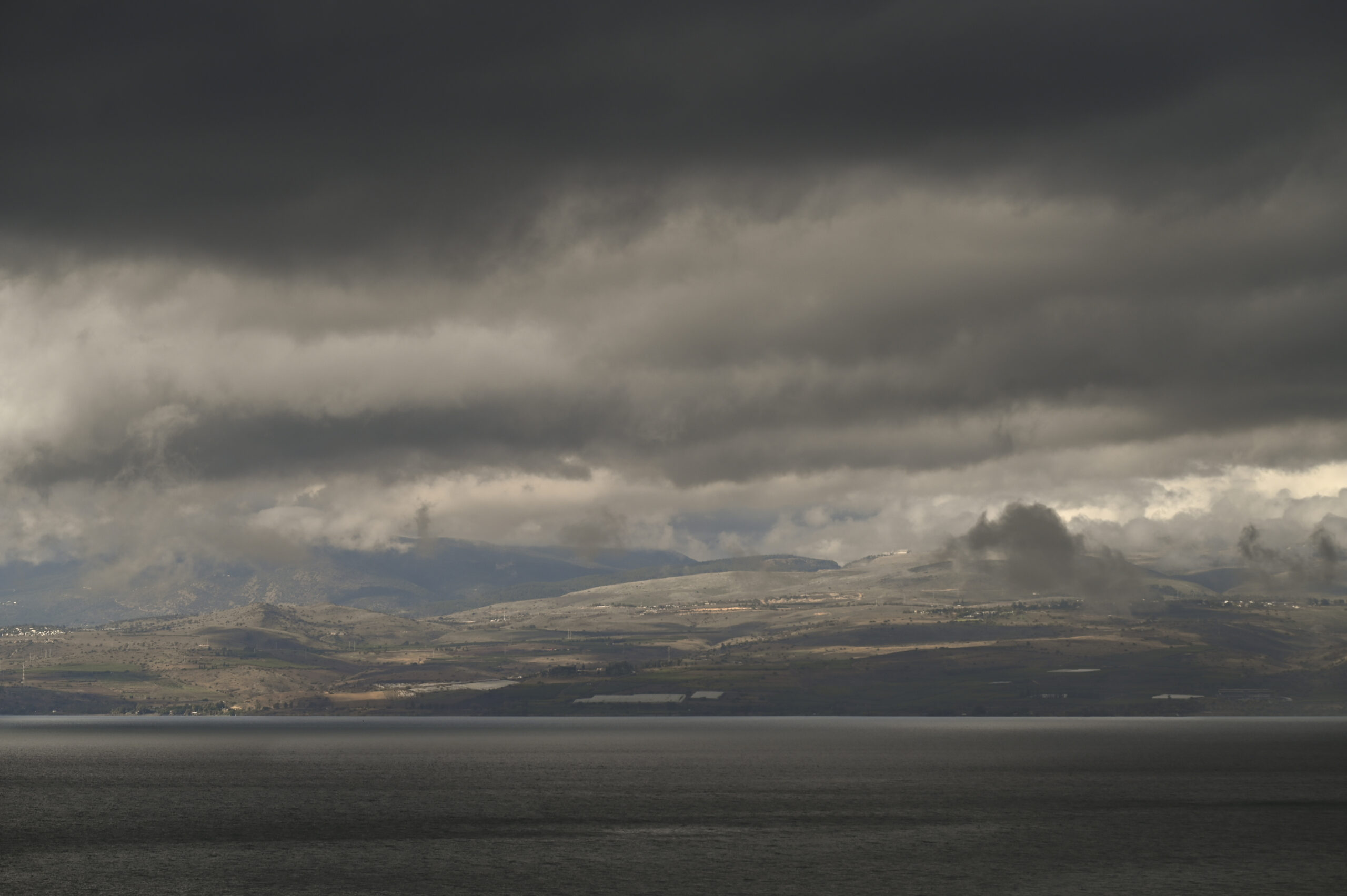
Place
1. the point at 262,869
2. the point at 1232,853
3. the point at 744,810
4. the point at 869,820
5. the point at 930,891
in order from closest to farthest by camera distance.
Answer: the point at 930,891, the point at 262,869, the point at 1232,853, the point at 869,820, the point at 744,810

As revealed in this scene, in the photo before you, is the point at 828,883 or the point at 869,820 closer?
the point at 828,883

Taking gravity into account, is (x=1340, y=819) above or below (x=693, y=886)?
below

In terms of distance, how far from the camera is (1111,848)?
14675 centimetres

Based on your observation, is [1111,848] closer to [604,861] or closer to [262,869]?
[604,861]

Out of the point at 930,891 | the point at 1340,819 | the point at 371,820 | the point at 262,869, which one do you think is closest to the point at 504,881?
the point at 262,869

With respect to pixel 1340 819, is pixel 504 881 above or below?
above

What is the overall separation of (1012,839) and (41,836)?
123 meters

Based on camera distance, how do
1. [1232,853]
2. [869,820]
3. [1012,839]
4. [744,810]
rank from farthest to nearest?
[744,810] < [869,820] < [1012,839] < [1232,853]

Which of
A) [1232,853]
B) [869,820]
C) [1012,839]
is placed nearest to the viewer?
[1232,853]

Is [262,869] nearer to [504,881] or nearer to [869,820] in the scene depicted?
[504,881]

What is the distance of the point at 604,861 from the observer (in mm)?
133250

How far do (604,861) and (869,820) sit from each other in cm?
5602

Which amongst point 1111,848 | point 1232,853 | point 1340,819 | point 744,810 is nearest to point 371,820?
point 744,810

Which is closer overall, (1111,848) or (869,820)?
(1111,848)
